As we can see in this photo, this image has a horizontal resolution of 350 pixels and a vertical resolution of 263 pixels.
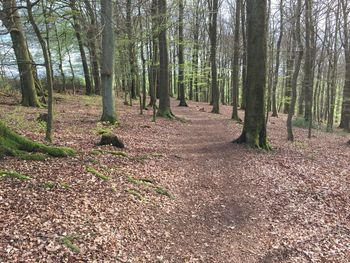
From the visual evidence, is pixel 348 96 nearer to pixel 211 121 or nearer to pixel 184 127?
pixel 211 121

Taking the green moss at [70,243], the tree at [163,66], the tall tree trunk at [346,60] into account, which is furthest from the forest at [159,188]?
the tall tree trunk at [346,60]

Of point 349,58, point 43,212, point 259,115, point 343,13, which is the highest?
point 343,13

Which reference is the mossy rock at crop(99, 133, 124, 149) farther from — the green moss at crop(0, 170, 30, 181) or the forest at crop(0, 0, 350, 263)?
the green moss at crop(0, 170, 30, 181)

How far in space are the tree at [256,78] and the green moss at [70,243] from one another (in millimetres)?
8183

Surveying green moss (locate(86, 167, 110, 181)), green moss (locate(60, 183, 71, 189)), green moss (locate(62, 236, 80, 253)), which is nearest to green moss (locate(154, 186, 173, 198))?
green moss (locate(86, 167, 110, 181))

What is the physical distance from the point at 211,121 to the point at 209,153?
7735 mm

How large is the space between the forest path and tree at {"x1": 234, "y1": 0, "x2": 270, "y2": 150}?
91 centimetres

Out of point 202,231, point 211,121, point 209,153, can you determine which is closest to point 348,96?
point 211,121

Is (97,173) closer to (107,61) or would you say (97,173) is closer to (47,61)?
(47,61)

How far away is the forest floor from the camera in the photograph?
4.24 meters

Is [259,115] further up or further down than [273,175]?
further up

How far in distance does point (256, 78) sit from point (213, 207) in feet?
20.4

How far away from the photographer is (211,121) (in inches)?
703

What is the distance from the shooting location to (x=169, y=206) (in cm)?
611
